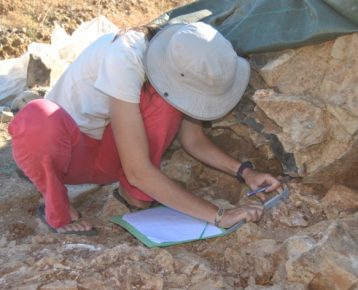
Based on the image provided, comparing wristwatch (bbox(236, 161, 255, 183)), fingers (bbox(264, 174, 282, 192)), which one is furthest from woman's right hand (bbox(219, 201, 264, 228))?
wristwatch (bbox(236, 161, 255, 183))

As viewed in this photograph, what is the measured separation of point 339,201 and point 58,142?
3.63 ft

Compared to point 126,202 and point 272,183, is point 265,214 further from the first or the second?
point 126,202

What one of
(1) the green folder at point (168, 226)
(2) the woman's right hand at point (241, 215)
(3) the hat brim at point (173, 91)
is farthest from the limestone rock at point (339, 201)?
(3) the hat brim at point (173, 91)

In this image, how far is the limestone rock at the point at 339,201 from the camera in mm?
2309

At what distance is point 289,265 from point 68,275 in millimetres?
705

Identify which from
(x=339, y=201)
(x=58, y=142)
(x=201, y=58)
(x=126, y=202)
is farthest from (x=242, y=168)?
(x=58, y=142)

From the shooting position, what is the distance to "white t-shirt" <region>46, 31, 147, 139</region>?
2131mm

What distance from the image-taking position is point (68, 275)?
76.2 inches

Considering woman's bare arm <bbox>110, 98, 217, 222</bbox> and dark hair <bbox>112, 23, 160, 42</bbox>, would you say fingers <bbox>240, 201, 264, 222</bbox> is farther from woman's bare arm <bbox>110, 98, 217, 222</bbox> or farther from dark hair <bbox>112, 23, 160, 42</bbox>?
dark hair <bbox>112, 23, 160, 42</bbox>

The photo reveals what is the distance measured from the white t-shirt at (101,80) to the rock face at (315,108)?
0.55 m

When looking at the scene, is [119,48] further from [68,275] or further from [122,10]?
[122,10]

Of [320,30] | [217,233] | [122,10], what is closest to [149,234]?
[217,233]

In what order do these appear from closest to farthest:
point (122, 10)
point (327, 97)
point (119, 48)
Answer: point (119, 48) → point (327, 97) → point (122, 10)

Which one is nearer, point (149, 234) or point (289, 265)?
point (289, 265)
